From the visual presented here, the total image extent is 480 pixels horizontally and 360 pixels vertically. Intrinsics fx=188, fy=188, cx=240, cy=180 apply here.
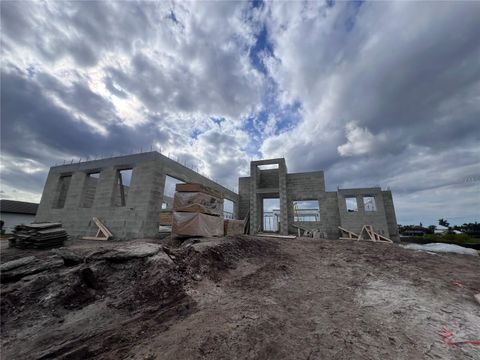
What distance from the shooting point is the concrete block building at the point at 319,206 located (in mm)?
14180

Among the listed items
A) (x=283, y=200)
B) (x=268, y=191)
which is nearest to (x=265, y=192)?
(x=268, y=191)

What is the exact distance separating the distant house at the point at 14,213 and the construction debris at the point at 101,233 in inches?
825

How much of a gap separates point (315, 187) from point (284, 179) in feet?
8.67

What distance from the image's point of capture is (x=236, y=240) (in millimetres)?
6531

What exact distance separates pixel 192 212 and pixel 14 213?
30.8 meters

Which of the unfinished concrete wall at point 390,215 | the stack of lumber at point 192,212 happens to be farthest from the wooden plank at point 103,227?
the unfinished concrete wall at point 390,215

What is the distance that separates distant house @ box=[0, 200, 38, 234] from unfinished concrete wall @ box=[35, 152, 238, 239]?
54.1 ft

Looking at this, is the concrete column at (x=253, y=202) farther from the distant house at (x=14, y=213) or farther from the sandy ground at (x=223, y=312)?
the distant house at (x=14, y=213)

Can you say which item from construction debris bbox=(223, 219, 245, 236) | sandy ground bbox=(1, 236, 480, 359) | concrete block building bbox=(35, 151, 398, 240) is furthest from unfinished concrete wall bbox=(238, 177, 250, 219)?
sandy ground bbox=(1, 236, 480, 359)

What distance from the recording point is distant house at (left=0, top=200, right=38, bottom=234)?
22.0 metres

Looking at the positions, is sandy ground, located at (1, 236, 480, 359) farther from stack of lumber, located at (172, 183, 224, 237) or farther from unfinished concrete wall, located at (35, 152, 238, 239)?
unfinished concrete wall, located at (35, 152, 238, 239)

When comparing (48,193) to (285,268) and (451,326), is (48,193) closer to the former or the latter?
(285,268)

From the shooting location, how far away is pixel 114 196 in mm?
10406

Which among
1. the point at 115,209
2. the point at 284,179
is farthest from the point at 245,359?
the point at 284,179
